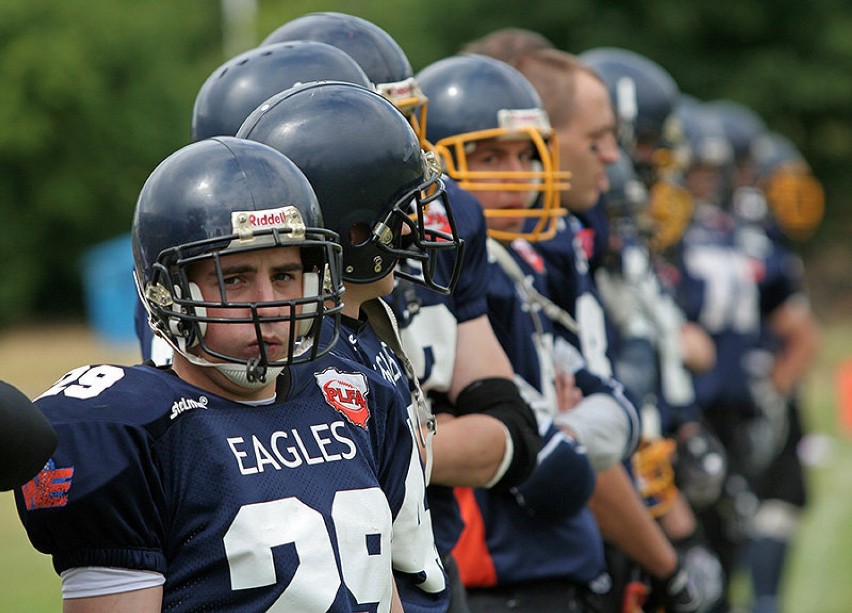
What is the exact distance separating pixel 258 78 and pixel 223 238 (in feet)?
3.08

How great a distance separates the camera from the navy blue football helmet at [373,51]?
378 cm

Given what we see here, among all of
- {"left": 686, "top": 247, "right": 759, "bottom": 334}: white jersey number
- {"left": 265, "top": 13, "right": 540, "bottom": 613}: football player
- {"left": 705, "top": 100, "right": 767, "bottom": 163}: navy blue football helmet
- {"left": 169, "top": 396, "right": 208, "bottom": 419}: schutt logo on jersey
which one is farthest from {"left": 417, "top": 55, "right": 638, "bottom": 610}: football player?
{"left": 705, "top": 100, "right": 767, "bottom": 163}: navy blue football helmet

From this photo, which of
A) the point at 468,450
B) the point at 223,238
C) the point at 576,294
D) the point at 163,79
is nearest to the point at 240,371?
the point at 223,238

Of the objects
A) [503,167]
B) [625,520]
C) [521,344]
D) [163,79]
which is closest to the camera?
[521,344]

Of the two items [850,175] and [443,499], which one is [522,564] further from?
[850,175]

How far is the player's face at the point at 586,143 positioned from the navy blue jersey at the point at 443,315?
1184 millimetres

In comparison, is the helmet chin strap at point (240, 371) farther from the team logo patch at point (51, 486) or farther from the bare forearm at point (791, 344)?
the bare forearm at point (791, 344)

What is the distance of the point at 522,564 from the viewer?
382cm

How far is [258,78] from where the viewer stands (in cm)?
339

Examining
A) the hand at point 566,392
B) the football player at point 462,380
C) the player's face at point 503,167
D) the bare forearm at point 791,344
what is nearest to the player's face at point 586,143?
the player's face at point 503,167

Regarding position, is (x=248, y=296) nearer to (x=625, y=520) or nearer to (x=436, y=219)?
(x=436, y=219)

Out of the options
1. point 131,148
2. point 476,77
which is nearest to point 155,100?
point 131,148

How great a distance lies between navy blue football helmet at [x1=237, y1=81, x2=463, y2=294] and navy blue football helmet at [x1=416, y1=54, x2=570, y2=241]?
91cm

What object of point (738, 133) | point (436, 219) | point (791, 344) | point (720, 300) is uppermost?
point (436, 219)
